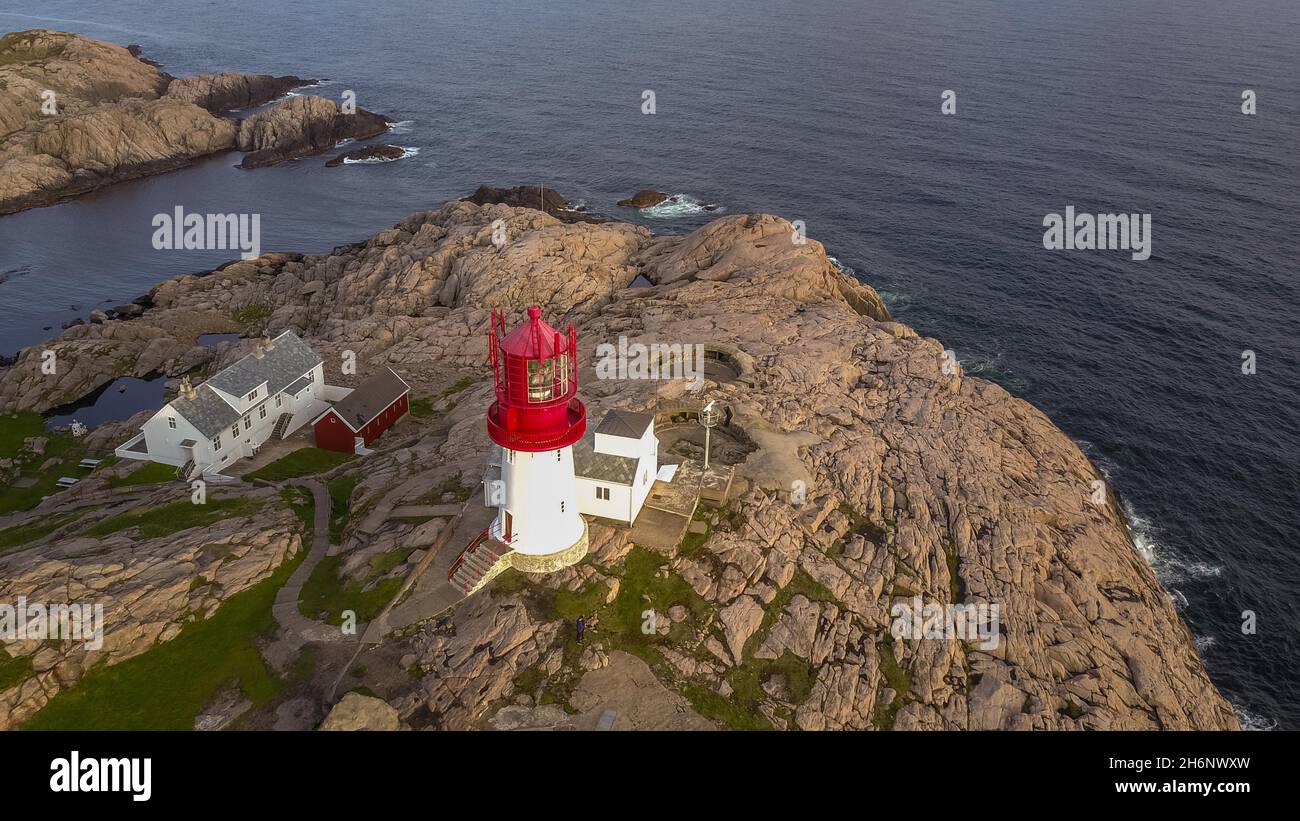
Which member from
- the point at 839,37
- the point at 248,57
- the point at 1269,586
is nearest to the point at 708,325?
the point at 1269,586

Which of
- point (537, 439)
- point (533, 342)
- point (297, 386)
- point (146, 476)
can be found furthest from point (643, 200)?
point (533, 342)

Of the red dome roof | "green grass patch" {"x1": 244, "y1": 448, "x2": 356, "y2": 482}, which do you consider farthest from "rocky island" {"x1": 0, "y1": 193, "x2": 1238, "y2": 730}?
the red dome roof

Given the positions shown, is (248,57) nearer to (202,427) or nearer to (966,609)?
(202,427)

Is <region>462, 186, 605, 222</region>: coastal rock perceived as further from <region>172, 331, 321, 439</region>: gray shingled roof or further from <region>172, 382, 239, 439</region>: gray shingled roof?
<region>172, 382, 239, 439</region>: gray shingled roof

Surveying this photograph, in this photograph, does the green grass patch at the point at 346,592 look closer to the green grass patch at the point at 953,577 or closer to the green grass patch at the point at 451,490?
the green grass patch at the point at 451,490

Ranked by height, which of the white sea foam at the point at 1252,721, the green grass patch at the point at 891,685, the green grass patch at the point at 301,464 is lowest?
the white sea foam at the point at 1252,721

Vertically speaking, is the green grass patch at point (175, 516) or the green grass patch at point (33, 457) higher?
the green grass patch at point (175, 516)

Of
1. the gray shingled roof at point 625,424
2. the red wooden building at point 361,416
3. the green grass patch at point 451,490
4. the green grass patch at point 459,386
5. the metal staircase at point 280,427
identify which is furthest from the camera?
the green grass patch at point 459,386

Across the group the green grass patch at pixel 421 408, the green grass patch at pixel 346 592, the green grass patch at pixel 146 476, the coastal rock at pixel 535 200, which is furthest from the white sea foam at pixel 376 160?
the green grass patch at pixel 346 592
